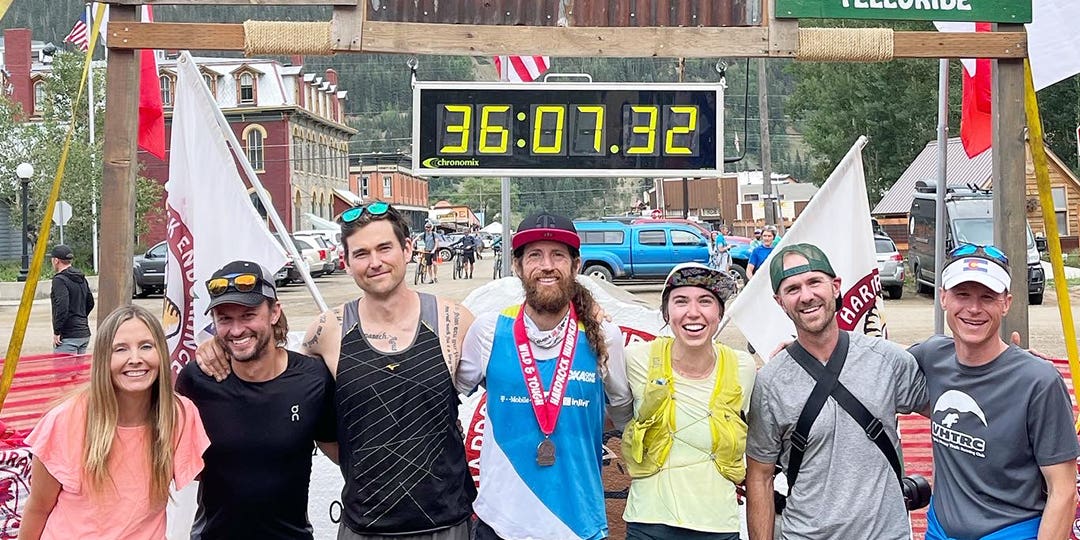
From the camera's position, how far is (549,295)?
347 centimetres

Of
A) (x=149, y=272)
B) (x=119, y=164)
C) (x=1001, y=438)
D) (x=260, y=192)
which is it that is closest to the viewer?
(x=1001, y=438)

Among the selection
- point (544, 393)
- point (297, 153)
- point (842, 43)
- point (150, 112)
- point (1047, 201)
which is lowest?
point (544, 393)

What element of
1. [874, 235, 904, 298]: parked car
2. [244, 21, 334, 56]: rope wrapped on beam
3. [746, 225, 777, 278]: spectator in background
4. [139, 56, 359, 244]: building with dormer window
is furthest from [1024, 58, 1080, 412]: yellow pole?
[139, 56, 359, 244]: building with dormer window

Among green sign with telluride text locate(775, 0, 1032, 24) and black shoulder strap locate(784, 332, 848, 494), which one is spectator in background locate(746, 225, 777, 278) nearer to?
green sign with telluride text locate(775, 0, 1032, 24)

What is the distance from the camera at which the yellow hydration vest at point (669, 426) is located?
11.3 ft

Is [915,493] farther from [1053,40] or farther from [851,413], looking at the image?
[1053,40]

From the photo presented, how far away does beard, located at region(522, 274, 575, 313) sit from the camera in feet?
11.4

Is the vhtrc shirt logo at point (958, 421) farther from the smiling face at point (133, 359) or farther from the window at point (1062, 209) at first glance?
the window at point (1062, 209)

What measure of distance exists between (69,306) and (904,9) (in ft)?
34.1

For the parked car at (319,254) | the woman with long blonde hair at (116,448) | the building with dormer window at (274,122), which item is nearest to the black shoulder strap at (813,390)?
the woman with long blonde hair at (116,448)

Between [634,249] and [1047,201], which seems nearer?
[1047,201]

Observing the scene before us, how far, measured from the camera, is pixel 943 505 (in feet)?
10.8

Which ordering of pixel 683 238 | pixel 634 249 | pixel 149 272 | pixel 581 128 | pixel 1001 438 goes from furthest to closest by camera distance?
pixel 149 272, pixel 683 238, pixel 634 249, pixel 581 128, pixel 1001 438

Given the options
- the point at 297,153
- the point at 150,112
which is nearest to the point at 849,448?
the point at 150,112
